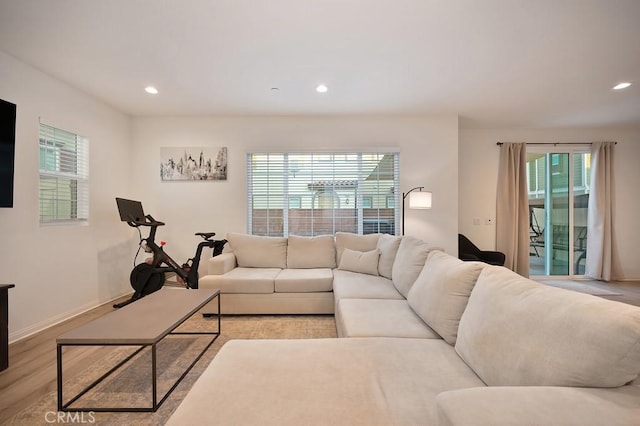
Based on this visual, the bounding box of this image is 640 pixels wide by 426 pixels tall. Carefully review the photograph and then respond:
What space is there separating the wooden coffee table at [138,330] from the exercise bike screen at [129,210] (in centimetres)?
147

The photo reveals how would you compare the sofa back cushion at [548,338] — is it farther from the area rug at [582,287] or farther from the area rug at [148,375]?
the area rug at [582,287]

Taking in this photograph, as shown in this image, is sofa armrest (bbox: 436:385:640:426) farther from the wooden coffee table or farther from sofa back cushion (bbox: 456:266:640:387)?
the wooden coffee table

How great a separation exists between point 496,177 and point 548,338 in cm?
468

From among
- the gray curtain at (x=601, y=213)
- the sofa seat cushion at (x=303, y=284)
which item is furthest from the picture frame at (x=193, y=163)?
the gray curtain at (x=601, y=213)

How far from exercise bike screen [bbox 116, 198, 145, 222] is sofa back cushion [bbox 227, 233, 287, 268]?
3.80 feet

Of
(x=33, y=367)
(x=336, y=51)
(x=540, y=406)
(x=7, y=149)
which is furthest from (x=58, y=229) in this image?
(x=540, y=406)

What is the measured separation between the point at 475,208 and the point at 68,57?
18.8 ft

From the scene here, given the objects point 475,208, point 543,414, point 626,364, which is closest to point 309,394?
point 543,414

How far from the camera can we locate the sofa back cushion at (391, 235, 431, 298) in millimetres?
2230

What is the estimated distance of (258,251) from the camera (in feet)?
12.3

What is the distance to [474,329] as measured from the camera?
1.24m

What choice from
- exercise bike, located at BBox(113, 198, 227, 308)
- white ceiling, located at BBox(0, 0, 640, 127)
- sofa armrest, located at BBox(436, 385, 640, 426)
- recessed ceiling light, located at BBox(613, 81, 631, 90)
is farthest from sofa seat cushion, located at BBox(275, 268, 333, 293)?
recessed ceiling light, located at BBox(613, 81, 631, 90)

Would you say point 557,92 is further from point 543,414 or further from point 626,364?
point 543,414

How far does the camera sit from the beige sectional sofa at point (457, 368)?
79 centimetres
